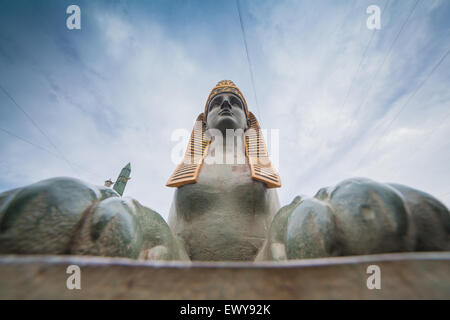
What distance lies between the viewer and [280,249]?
943 millimetres

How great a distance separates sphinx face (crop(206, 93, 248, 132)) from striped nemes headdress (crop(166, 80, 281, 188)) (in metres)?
0.11

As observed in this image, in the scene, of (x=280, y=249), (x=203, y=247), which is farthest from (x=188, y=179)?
(x=280, y=249)

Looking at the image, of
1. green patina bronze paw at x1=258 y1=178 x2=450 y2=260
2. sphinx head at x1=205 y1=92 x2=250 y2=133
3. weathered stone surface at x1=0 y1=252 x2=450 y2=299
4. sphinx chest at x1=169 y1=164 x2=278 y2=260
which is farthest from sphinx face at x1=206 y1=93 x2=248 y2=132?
weathered stone surface at x1=0 y1=252 x2=450 y2=299

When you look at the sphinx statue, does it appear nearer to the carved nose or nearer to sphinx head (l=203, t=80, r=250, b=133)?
sphinx head (l=203, t=80, r=250, b=133)

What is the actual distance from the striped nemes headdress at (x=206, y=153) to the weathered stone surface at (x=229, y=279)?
41.9 inches

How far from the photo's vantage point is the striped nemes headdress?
1.58 metres

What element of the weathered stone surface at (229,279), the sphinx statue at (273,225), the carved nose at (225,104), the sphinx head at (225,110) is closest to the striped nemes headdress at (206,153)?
the sphinx head at (225,110)

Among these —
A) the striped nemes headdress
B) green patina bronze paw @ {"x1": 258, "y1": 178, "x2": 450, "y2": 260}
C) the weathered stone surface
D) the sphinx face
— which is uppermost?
the sphinx face

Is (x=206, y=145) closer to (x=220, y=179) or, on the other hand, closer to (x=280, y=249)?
(x=220, y=179)

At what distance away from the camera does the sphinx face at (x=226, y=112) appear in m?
2.11

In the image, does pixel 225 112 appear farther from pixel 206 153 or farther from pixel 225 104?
pixel 206 153

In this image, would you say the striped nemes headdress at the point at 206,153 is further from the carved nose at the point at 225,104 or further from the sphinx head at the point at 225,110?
the carved nose at the point at 225,104

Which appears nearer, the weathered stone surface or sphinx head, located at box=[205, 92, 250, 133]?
the weathered stone surface

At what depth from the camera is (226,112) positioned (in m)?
2.14
